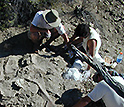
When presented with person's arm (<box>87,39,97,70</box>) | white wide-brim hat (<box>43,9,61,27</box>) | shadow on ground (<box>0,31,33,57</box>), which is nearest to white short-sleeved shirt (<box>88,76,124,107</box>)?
person's arm (<box>87,39,97,70</box>)

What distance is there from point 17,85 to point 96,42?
1.75 m

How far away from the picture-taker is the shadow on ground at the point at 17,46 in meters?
3.80

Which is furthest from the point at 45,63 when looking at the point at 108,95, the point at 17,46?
the point at 108,95

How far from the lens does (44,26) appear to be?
351 cm

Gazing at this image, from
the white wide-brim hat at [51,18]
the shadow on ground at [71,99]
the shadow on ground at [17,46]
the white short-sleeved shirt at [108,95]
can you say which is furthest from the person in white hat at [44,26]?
the white short-sleeved shirt at [108,95]

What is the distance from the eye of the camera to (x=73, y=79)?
3.30m

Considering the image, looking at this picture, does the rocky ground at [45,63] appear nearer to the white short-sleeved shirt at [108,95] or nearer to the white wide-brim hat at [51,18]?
the white short-sleeved shirt at [108,95]

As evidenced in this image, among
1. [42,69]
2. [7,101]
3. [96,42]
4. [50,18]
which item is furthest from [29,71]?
[96,42]

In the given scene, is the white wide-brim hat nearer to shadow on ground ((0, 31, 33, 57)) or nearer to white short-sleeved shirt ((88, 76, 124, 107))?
shadow on ground ((0, 31, 33, 57))

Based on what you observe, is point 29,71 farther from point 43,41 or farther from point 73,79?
point 43,41

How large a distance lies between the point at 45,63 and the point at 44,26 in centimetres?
74

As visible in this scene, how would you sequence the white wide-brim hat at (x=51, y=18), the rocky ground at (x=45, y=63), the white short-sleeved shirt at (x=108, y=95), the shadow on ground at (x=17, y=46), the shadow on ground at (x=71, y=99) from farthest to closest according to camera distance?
1. the shadow on ground at (x=17, y=46)
2. the white wide-brim hat at (x=51, y=18)
3. the shadow on ground at (x=71, y=99)
4. the rocky ground at (x=45, y=63)
5. the white short-sleeved shirt at (x=108, y=95)

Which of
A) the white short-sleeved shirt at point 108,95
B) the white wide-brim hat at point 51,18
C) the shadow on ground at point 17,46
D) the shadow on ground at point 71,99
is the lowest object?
the shadow on ground at point 71,99

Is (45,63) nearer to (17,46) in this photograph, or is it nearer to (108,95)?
(17,46)
